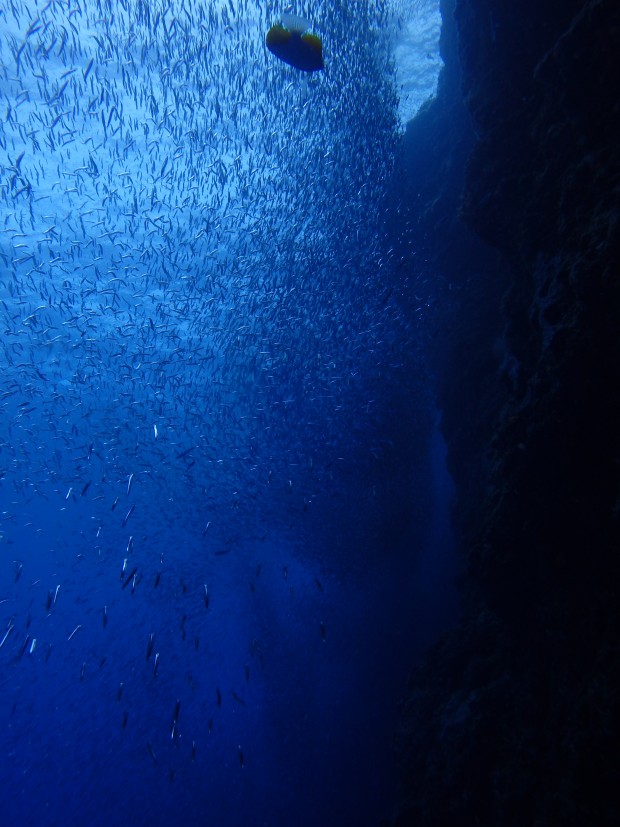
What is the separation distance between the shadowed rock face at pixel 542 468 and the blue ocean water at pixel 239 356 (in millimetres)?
3122

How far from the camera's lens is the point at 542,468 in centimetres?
509

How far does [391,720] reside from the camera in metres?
16.3

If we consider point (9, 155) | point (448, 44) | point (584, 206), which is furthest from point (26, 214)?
point (584, 206)

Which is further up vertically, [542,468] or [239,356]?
[239,356]

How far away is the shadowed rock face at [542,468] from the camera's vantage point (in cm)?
427

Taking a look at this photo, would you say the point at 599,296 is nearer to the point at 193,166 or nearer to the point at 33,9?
the point at 193,166

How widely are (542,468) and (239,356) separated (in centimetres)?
1092

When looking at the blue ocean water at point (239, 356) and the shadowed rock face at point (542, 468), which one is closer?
the shadowed rock face at point (542, 468)

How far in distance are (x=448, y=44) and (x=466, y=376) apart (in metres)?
8.76

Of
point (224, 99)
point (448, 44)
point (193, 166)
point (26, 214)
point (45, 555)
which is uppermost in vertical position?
point (448, 44)

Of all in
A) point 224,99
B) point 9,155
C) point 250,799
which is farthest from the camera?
point 250,799

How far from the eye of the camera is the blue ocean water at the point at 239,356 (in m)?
8.79

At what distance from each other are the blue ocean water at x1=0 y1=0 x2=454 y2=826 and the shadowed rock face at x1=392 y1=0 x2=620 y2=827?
312 cm

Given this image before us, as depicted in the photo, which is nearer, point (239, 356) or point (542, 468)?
point (542, 468)
